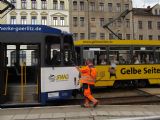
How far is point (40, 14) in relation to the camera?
61.5m

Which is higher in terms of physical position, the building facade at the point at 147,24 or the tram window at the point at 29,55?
the building facade at the point at 147,24

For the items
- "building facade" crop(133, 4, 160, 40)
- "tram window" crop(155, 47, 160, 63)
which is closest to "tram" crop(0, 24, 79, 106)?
"tram window" crop(155, 47, 160, 63)

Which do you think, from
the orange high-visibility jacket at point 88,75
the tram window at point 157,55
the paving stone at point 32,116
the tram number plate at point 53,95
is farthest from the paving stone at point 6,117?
the tram window at point 157,55

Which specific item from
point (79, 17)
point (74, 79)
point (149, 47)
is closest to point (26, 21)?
point (79, 17)

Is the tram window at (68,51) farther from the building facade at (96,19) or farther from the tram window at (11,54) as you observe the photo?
the building facade at (96,19)

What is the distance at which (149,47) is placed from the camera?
20844mm

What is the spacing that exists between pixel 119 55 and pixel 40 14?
43.1m

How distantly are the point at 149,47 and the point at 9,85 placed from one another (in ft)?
33.5

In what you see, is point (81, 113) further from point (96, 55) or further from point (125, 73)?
point (125, 73)

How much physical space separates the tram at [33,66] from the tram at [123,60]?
5.47 meters

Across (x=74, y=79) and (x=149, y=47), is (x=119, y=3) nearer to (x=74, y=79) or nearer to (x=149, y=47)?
(x=149, y=47)

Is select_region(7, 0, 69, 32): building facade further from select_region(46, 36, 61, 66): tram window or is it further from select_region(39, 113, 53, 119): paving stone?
select_region(39, 113, 53, 119): paving stone

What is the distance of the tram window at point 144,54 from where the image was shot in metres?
20.4

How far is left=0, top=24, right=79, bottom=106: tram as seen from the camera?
12.9 meters
